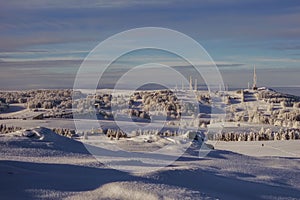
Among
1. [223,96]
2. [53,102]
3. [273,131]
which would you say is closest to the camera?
[273,131]

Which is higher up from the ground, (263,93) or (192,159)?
(263,93)

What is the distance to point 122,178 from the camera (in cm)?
804

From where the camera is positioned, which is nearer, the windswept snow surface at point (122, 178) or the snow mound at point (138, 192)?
the snow mound at point (138, 192)

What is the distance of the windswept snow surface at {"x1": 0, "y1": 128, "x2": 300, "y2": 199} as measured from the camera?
709 cm

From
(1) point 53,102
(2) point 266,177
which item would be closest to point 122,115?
(1) point 53,102

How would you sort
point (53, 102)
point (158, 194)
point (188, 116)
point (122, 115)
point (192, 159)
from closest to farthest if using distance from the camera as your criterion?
point (158, 194), point (192, 159), point (122, 115), point (188, 116), point (53, 102)

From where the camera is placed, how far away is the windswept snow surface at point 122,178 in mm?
7086

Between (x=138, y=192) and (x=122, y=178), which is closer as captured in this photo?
(x=138, y=192)

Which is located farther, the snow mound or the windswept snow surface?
the windswept snow surface

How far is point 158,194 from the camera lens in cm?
694

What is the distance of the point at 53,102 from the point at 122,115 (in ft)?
22.5

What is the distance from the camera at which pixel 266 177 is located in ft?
31.4

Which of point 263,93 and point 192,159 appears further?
point 263,93

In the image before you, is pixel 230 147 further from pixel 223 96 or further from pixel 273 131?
pixel 223 96
